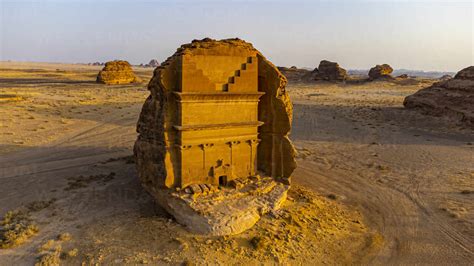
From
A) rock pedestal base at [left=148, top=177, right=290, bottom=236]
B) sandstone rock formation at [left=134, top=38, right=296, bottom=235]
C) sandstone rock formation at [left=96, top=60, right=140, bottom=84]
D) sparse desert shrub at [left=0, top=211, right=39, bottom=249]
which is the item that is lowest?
sparse desert shrub at [left=0, top=211, right=39, bottom=249]

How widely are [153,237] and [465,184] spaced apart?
13.0m

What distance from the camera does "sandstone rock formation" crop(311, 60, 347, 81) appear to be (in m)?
68.9

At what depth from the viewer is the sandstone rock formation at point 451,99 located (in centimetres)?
2747

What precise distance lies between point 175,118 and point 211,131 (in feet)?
3.73

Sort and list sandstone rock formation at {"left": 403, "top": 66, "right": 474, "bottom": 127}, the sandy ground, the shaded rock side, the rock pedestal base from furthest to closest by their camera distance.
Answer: sandstone rock formation at {"left": 403, "top": 66, "right": 474, "bottom": 127}, the shaded rock side, the rock pedestal base, the sandy ground

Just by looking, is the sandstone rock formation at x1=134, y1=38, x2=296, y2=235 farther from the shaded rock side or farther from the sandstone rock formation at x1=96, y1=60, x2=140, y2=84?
the sandstone rock formation at x1=96, y1=60, x2=140, y2=84

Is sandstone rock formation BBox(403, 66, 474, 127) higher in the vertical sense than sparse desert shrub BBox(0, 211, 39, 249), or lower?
higher

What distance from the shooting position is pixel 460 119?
2705 centimetres

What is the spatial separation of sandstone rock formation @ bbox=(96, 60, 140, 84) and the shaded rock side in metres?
53.5

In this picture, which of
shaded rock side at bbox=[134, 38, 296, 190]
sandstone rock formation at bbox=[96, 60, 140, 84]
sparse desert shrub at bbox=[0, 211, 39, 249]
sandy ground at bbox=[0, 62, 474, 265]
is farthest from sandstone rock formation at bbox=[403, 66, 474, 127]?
sandstone rock formation at bbox=[96, 60, 140, 84]

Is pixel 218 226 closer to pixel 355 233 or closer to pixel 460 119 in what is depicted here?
pixel 355 233

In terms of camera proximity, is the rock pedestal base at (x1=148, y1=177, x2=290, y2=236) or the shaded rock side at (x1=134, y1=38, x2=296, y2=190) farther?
the shaded rock side at (x1=134, y1=38, x2=296, y2=190)

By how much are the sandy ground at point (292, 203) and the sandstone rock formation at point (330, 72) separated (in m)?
44.4

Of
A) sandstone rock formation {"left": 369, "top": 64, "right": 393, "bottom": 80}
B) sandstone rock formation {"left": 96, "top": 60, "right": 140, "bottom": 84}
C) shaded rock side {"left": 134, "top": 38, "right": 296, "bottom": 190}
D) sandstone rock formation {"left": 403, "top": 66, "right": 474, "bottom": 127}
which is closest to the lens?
shaded rock side {"left": 134, "top": 38, "right": 296, "bottom": 190}
